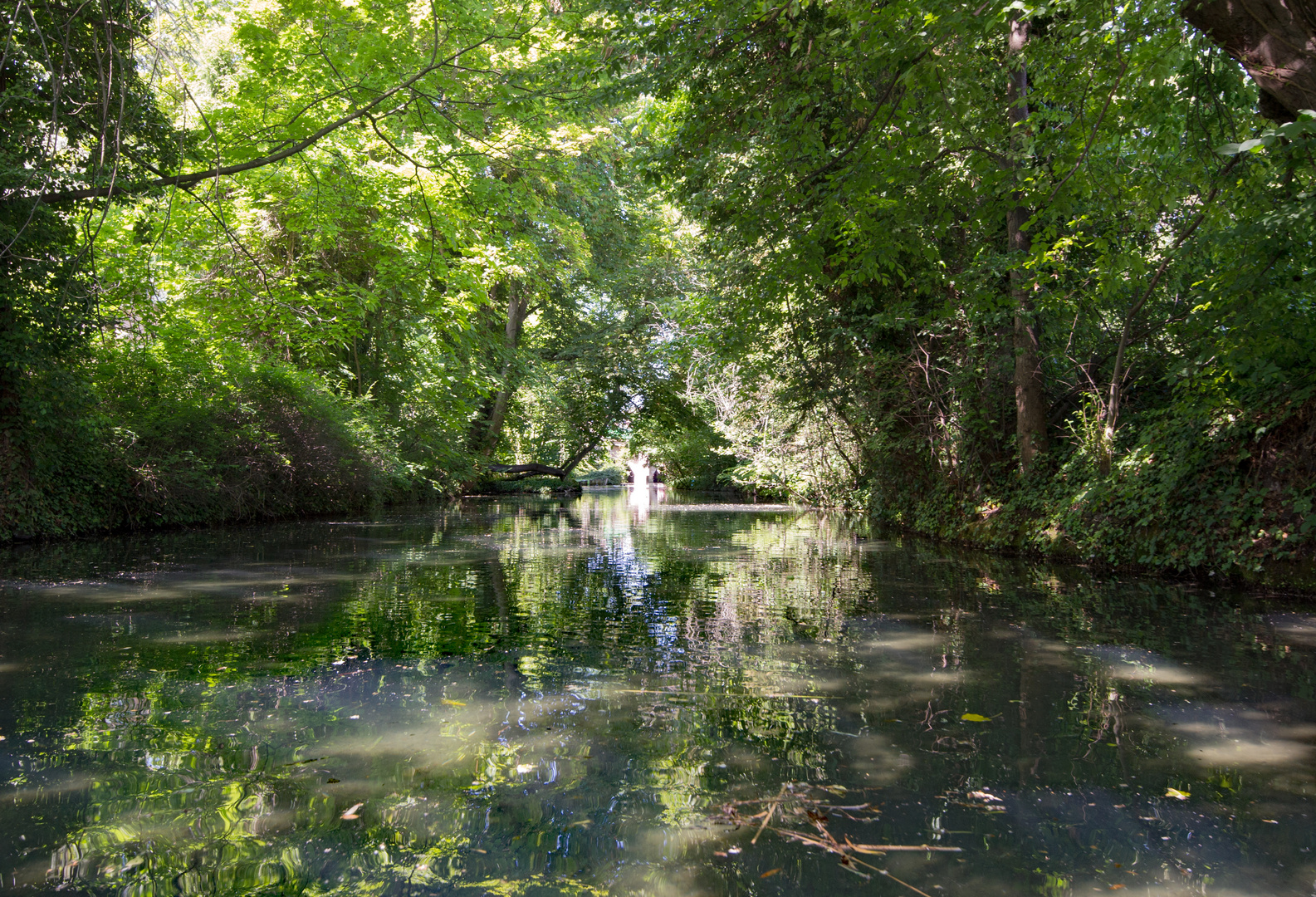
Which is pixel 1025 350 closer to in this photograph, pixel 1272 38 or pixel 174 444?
pixel 1272 38

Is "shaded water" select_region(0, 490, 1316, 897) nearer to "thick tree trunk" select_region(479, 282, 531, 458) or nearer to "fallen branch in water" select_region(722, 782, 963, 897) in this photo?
"fallen branch in water" select_region(722, 782, 963, 897)

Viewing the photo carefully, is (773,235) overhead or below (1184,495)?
overhead

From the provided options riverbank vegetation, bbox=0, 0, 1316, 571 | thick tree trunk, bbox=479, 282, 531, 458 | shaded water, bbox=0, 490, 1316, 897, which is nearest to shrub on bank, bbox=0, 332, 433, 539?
riverbank vegetation, bbox=0, 0, 1316, 571

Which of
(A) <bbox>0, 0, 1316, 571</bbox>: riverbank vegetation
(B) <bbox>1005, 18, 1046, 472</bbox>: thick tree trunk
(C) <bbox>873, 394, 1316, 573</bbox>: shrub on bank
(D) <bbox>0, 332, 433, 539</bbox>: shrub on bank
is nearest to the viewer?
(A) <bbox>0, 0, 1316, 571</bbox>: riverbank vegetation

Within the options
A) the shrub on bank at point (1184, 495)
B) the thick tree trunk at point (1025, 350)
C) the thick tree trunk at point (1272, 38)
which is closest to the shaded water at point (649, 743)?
the shrub on bank at point (1184, 495)

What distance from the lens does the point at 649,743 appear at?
3.34m

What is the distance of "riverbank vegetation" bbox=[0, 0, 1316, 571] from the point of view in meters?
6.84

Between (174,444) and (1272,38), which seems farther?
(174,444)

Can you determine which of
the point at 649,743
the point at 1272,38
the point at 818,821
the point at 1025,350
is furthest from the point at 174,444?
the point at 1272,38

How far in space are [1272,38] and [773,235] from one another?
6.13 m

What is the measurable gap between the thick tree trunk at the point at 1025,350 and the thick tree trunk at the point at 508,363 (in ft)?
51.8

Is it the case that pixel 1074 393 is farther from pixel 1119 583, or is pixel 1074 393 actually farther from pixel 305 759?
pixel 305 759

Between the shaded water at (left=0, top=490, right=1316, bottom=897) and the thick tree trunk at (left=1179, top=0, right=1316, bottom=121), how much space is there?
336cm

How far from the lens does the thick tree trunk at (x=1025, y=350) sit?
10383mm
